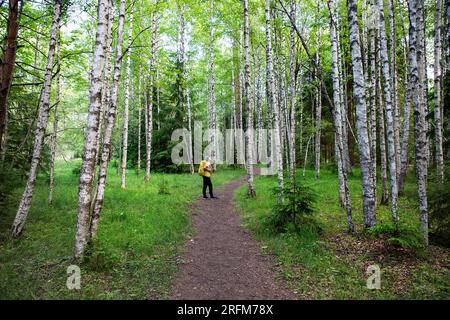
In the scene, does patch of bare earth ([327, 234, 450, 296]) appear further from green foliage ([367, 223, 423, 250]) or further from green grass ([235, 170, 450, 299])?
green foliage ([367, 223, 423, 250])

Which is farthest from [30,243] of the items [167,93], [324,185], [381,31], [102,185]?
[167,93]

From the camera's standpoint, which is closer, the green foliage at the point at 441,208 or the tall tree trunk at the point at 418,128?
the tall tree trunk at the point at 418,128

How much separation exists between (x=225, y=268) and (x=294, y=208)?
2894mm

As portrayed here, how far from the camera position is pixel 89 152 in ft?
16.9

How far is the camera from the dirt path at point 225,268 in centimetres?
455

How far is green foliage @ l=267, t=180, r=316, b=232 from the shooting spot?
7359 mm

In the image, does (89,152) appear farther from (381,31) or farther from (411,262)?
(381,31)

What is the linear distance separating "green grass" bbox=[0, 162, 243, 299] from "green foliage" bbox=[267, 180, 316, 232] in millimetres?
2836

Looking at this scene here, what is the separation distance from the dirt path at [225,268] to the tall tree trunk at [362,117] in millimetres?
2999
